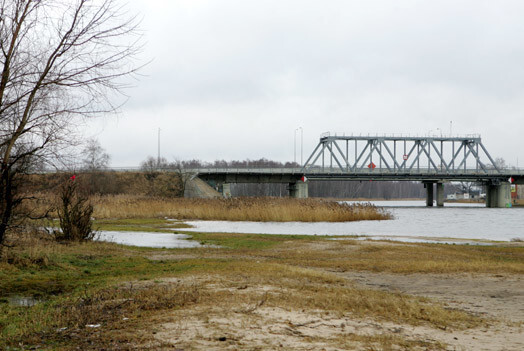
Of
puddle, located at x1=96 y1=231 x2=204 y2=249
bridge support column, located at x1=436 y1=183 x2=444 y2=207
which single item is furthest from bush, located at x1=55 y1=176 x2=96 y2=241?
bridge support column, located at x1=436 y1=183 x2=444 y2=207

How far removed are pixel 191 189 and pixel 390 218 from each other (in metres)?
38.8

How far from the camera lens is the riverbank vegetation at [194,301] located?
7.02 meters

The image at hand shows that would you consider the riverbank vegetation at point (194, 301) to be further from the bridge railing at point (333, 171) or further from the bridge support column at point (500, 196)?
the bridge support column at point (500, 196)

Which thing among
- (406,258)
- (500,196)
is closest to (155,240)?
(406,258)

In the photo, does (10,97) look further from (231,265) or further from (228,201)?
(228,201)

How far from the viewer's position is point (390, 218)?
47.8 m

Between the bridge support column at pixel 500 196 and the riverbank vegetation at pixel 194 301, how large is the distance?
3362 inches

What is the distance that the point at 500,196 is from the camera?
96375 millimetres

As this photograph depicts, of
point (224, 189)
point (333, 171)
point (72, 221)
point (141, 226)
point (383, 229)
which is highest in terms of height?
point (333, 171)

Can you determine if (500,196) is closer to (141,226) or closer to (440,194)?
(440,194)

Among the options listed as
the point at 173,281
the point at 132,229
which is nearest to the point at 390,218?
the point at 132,229

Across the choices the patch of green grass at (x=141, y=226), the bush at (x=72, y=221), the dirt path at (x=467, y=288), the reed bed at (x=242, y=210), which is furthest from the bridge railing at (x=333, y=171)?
the dirt path at (x=467, y=288)

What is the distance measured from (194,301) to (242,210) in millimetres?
34354

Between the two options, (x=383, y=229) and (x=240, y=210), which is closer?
(x=383, y=229)
